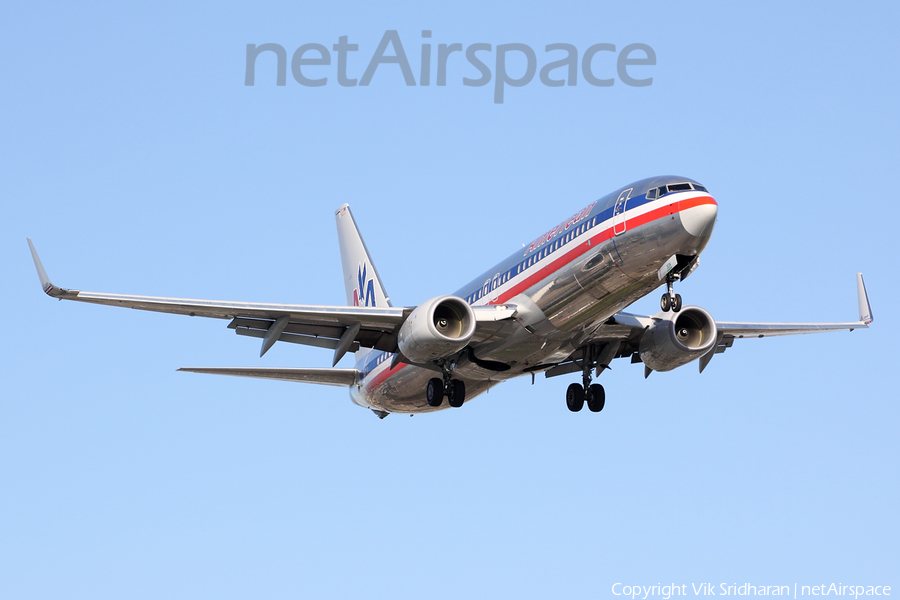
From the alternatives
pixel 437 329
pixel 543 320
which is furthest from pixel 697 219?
pixel 437 329

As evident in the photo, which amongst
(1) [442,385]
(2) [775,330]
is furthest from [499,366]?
(2) [775,330]

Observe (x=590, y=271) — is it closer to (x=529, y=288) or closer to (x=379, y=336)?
(x=529, y=288)

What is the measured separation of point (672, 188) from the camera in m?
27.2

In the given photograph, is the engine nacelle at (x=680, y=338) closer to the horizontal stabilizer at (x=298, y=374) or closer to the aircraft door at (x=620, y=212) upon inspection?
the aircraft door at (x=620, y=212)

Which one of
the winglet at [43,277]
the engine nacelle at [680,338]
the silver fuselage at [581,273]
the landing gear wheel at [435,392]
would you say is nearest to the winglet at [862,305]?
the engine nacelle at [680,338]

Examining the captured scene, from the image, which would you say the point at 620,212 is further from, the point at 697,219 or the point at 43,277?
the point at 43,277

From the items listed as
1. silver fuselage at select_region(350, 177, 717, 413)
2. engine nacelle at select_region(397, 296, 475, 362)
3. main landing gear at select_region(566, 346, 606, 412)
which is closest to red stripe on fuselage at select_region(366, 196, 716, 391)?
silver fuselage at select_region(350, 177, 717, 413)

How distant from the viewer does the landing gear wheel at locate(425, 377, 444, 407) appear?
1300 inches

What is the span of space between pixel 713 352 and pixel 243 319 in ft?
49.8

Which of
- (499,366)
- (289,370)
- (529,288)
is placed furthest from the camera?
(289,370)

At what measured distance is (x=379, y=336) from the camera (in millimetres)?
33094

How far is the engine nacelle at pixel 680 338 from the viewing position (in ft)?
109

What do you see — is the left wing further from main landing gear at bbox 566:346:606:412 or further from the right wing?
the right wing

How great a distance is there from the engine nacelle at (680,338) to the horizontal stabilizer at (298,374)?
405 inches
